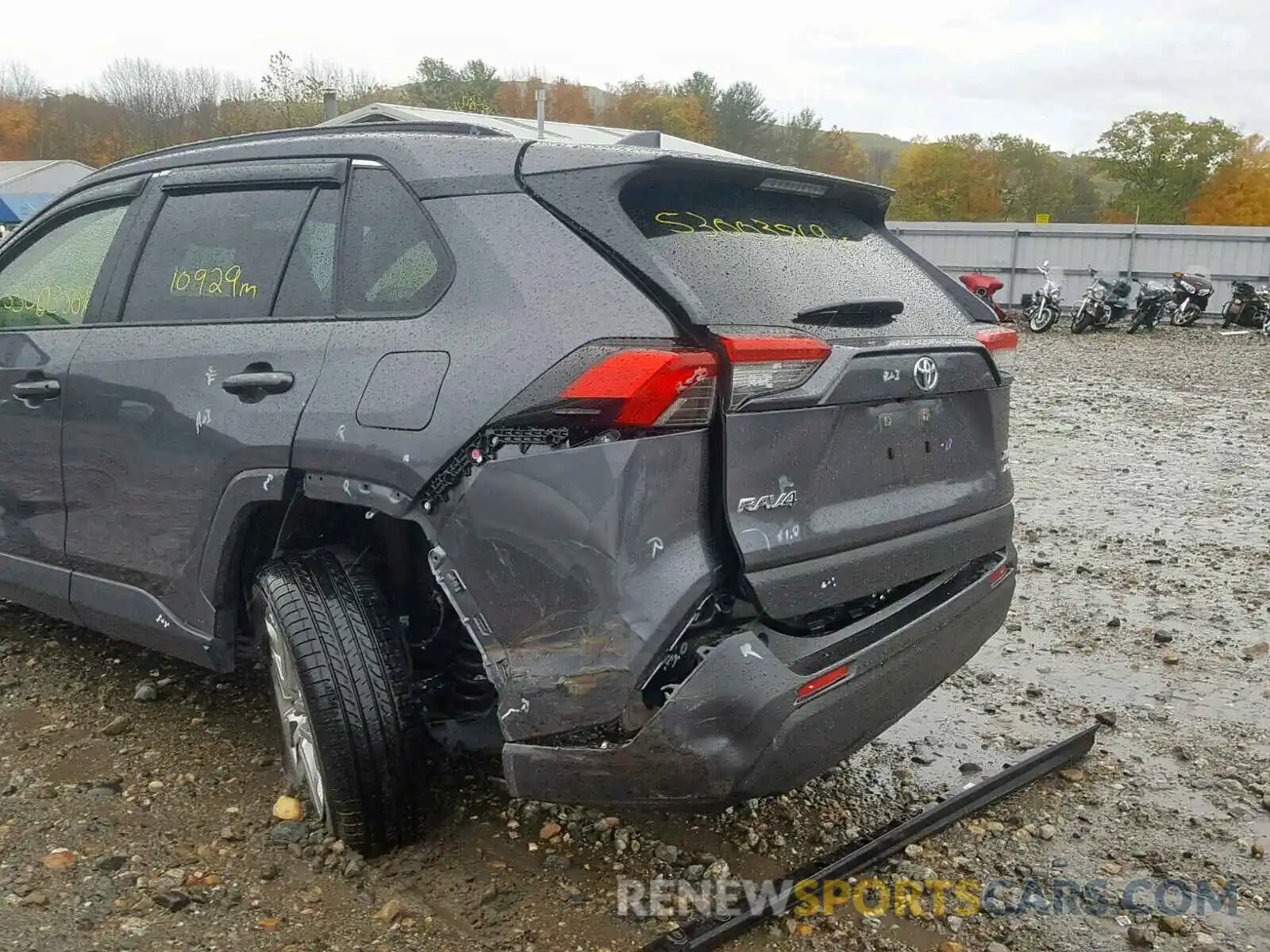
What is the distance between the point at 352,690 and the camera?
270cm

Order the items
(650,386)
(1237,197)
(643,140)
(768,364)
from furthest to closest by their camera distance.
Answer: (1237,197) < (643,140) < (768,364) < (650,386)

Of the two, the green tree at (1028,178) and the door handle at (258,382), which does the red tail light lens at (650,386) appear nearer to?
the door handle at (258,382)

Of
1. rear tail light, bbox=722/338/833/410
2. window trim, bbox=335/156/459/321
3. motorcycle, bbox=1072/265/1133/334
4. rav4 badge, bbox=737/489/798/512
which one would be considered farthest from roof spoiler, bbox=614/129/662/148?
motorcycle, bbox=1072/265/1133/334

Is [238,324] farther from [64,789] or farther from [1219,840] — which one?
[1219,840]

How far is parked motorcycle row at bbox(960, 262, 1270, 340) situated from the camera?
2109 centimetres

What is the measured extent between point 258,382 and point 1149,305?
70.0 feet

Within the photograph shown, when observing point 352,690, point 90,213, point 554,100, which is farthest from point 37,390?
point 554,100

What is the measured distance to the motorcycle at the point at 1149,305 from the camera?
68.8 ft

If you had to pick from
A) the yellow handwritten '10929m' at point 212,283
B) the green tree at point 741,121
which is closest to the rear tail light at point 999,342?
the yellow handwritten '10929m' at point 212,283

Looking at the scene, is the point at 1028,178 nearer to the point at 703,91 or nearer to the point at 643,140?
the point at 703,91

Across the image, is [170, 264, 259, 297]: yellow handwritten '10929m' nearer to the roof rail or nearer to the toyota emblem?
the roof rail

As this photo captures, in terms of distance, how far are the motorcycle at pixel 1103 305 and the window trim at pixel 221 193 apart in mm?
20708

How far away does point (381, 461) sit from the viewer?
2.51 m

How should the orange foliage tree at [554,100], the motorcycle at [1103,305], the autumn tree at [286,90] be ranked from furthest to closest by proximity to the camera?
the orange foliage tree at [554,100]
the autumn tree at [286,90]
the motorcycle at [1103,305]
